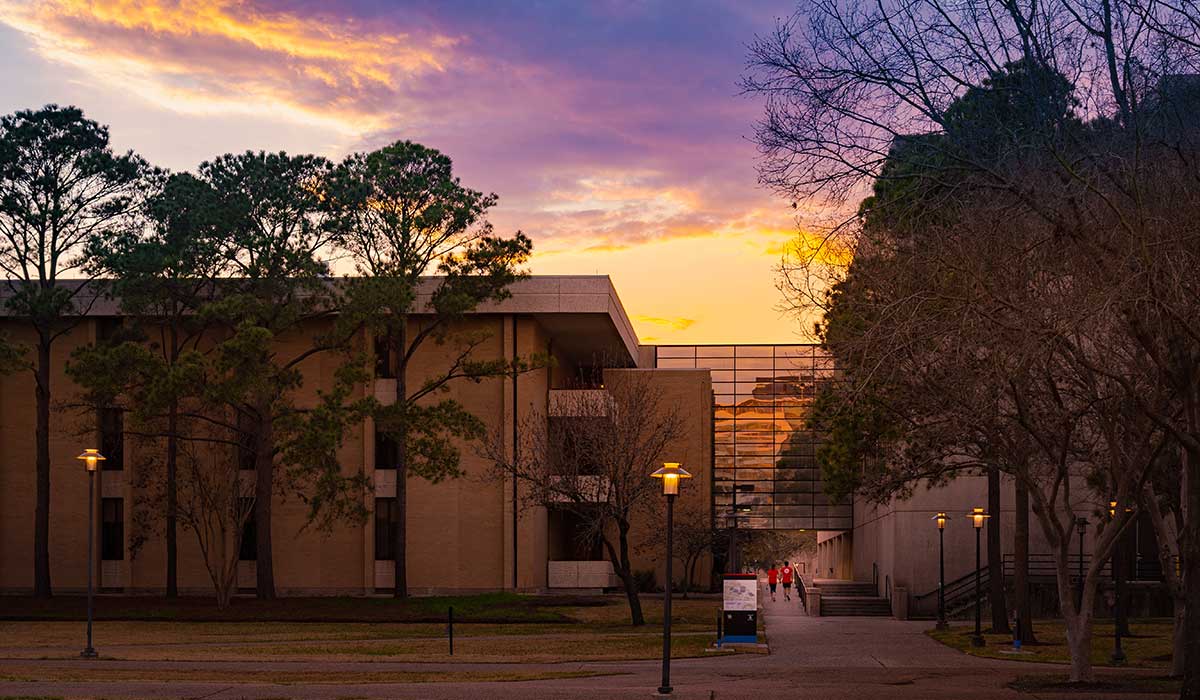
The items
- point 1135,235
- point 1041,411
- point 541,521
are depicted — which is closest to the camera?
point 1135,235

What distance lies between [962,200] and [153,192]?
128 ft

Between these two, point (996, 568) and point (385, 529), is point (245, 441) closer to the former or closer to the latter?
point (385, 529)

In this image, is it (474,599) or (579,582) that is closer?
(474,599)

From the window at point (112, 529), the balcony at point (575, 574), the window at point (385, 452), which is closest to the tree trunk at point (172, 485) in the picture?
the window at point (112, 529)

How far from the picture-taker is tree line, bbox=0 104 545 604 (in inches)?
1868

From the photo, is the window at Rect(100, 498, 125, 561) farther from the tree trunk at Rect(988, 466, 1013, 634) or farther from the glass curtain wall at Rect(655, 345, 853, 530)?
the tree trunk at Rect(988, 466, 1013, 634)

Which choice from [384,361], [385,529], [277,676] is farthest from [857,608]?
[277,676]

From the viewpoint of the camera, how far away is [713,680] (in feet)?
83.6

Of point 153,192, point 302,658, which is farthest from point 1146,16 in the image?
point 153,192

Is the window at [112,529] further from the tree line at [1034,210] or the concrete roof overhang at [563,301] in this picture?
the tree line at [1034,210]

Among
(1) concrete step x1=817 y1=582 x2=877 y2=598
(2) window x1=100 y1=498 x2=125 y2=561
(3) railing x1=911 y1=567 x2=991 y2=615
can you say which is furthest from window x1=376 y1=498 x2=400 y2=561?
(3) railing x1=911 y1=567 x2=991 y2=615

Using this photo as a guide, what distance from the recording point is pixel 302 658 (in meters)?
30.1

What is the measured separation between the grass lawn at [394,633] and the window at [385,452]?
7509 mm

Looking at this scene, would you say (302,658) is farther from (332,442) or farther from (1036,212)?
(1036,212)
